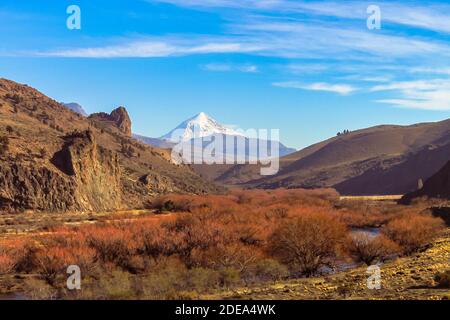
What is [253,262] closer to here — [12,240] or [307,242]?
[307,242]

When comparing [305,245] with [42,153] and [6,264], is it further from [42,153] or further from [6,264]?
[42,153]

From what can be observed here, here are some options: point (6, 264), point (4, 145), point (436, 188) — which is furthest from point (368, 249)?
point (436, 188)

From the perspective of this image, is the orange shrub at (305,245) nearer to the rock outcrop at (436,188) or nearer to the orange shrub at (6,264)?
the orange shrub at (6,264)

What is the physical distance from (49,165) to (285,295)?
7270 centimetres

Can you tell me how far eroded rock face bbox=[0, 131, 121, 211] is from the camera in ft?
278

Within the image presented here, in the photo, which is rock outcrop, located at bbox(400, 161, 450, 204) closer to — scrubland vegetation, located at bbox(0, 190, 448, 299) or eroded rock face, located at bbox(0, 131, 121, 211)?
scrubland vegetation, located at bbox(0, 190, 448, 299)

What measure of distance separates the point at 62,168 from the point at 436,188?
91996 mm

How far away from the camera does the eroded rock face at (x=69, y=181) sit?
84.7 m

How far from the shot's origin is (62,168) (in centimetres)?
A: 9538

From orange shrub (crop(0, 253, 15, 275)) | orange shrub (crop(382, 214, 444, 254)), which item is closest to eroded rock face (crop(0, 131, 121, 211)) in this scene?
orange shrub (crop(0, 253, 15, 275))

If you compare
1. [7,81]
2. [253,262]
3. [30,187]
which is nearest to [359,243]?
[253,262]

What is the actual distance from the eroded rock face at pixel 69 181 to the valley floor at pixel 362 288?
202ft

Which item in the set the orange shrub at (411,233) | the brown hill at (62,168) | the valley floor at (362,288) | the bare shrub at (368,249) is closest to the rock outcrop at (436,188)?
the brown hill at (62,168)
